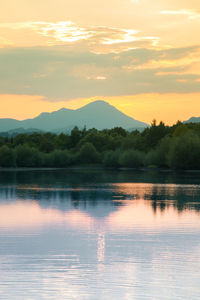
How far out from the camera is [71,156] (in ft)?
509

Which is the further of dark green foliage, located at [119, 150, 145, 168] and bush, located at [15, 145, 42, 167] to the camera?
bush, located at [15, 145, 42, 167]

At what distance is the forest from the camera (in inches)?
4493

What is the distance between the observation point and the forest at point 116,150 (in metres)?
114

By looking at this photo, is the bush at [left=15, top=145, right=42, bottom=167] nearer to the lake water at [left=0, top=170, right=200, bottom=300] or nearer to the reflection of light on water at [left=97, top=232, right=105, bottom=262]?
the lake water at [left=0, top=170, right=200, bottom=300]

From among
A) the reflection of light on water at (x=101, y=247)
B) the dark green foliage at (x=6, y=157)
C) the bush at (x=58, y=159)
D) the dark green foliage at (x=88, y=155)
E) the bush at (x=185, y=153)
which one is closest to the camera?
the reflection of light on water at (x=101, y=247)

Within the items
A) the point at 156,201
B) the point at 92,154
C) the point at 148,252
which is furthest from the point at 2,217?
the point at 92,154

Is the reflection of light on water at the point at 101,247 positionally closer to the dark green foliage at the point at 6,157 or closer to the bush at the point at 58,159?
the dark green foliage at the point at 6,157

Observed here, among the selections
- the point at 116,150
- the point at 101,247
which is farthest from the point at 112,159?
the point at 101,247

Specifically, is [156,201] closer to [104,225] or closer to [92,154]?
[104,225]

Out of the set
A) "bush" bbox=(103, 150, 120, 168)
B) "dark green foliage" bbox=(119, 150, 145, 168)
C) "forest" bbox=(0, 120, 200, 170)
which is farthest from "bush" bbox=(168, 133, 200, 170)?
"bush" bbox=(103, 150, 120, 168)

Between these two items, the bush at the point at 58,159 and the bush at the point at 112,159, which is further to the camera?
the bush at the point at 58,159

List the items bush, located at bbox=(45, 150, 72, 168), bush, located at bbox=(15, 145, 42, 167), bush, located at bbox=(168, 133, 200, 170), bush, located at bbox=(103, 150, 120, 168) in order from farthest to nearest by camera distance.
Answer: bush, located at bbox=(45, 150, 72, 168)
bush, located at bbox=(15, 145, 42, 167)
bush, located at bbox=(103, 150, 120, 168)
bush, located at bbox=(168, 133, 200, 170)

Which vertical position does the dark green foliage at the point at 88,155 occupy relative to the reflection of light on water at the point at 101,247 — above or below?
above

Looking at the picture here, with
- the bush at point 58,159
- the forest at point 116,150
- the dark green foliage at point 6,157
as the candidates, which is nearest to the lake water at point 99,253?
the forest at point 116,150
